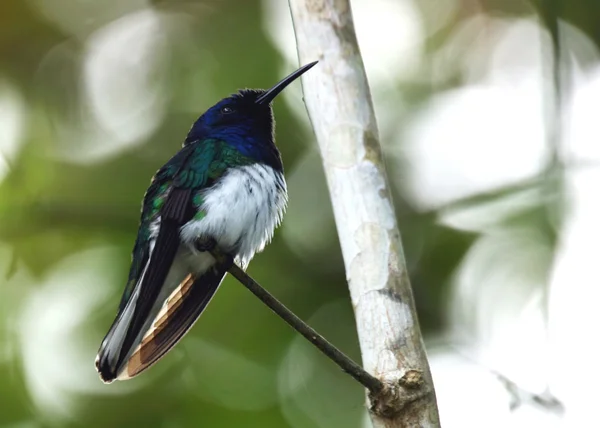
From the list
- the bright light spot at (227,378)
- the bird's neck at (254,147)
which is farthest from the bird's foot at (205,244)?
the bright light spot at (227,378)

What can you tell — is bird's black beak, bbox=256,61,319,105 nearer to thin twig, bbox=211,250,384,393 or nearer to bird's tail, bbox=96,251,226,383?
bird's tail, bbox=96,251,226,383

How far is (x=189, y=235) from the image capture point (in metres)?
3.71

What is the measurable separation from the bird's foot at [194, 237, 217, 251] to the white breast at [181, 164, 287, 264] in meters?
0.03

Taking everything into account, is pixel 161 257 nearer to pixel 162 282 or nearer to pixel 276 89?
pixel 162 282

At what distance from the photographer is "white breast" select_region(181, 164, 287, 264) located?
3.75 m

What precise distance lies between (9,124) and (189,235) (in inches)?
124

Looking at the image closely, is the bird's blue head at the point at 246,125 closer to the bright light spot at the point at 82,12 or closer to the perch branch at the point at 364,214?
the perch branch at the point at 364,214

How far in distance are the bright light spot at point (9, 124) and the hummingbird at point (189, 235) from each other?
96.9 inches

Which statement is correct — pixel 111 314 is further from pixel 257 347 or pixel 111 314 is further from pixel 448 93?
pixel 448 93

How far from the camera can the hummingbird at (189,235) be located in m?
3.40

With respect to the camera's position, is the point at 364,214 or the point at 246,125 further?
the point at 246,125

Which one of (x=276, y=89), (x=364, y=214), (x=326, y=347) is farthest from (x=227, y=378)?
(x=326, y=347)

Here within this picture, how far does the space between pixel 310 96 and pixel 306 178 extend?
3132 millimetres

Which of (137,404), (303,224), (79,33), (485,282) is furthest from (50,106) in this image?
(485,282)
